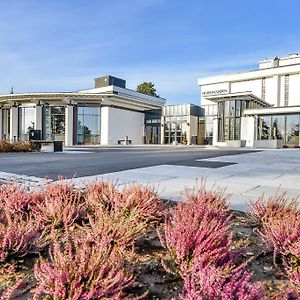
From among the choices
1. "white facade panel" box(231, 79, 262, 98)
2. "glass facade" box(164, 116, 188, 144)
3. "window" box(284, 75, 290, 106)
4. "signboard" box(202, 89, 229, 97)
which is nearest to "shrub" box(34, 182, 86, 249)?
"glass facade" box(164, 116, 188, 144)

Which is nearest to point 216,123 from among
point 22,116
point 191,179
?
point 22,116

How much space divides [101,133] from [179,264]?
3953 cm

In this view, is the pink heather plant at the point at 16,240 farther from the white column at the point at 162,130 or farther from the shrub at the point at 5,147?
the white column at the point at 162,130

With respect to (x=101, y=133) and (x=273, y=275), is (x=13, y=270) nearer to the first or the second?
(x=273, y=275)

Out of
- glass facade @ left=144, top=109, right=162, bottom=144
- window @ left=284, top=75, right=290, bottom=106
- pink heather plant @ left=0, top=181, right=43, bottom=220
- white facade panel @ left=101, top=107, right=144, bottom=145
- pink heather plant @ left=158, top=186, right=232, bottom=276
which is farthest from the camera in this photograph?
window @ left=284, top=75, right=290, bottom=106

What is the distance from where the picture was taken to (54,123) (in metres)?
40.1

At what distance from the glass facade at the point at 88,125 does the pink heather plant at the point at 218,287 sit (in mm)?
39216

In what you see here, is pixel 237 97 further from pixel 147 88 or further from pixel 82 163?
pixel 147 88

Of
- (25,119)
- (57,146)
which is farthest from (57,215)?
(25,119)

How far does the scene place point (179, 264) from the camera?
8.23ft

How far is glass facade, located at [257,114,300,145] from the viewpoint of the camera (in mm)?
33406

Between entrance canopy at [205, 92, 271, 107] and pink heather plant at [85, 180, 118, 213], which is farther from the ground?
entrance canopy at [205, 92, 271, 107]

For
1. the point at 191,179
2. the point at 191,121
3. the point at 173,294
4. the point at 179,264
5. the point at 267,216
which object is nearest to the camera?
the point at 173,294

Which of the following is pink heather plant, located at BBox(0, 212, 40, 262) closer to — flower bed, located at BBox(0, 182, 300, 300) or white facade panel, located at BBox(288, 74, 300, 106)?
flower bed, located at BBox(0, 182, 300, 300)
